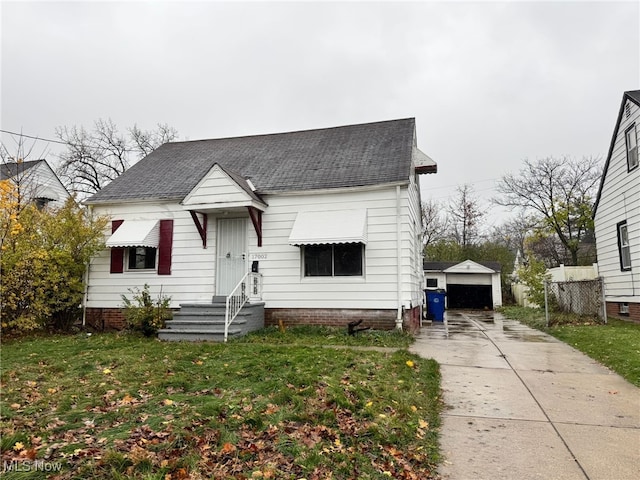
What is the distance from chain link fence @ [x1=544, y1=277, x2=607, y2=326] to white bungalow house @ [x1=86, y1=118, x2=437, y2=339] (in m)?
5.69

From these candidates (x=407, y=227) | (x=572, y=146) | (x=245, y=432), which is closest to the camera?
(x=245, y=432)

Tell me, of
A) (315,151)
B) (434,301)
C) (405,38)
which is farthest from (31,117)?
(434,301)

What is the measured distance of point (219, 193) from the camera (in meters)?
10.5

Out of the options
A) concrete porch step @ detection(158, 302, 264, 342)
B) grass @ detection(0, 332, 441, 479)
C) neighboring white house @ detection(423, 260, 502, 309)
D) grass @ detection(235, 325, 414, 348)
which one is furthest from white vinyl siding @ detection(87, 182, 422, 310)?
neighboring white house @ detection(423, 260, 502, 309)

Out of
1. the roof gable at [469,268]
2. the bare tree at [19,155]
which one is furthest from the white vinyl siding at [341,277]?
the roof gable at [469,268]

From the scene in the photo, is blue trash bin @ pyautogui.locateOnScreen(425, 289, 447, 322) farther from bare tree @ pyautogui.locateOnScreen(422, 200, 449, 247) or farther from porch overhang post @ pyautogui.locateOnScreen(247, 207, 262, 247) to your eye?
bare tree @ pyautogui.locateOnScreen(422, 200, 449, 247)

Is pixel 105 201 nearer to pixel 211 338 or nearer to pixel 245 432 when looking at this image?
pixel 211 338

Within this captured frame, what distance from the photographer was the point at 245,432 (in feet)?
11.9

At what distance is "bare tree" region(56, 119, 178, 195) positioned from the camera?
26031 mm

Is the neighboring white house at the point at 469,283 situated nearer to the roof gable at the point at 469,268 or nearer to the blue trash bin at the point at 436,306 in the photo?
the roof gable at the point at 469,268

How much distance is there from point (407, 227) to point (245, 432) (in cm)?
749

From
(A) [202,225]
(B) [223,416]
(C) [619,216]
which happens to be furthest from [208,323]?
(C) [619,216]

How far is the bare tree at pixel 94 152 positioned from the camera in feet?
85.4

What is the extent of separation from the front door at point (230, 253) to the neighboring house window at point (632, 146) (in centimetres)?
1198
